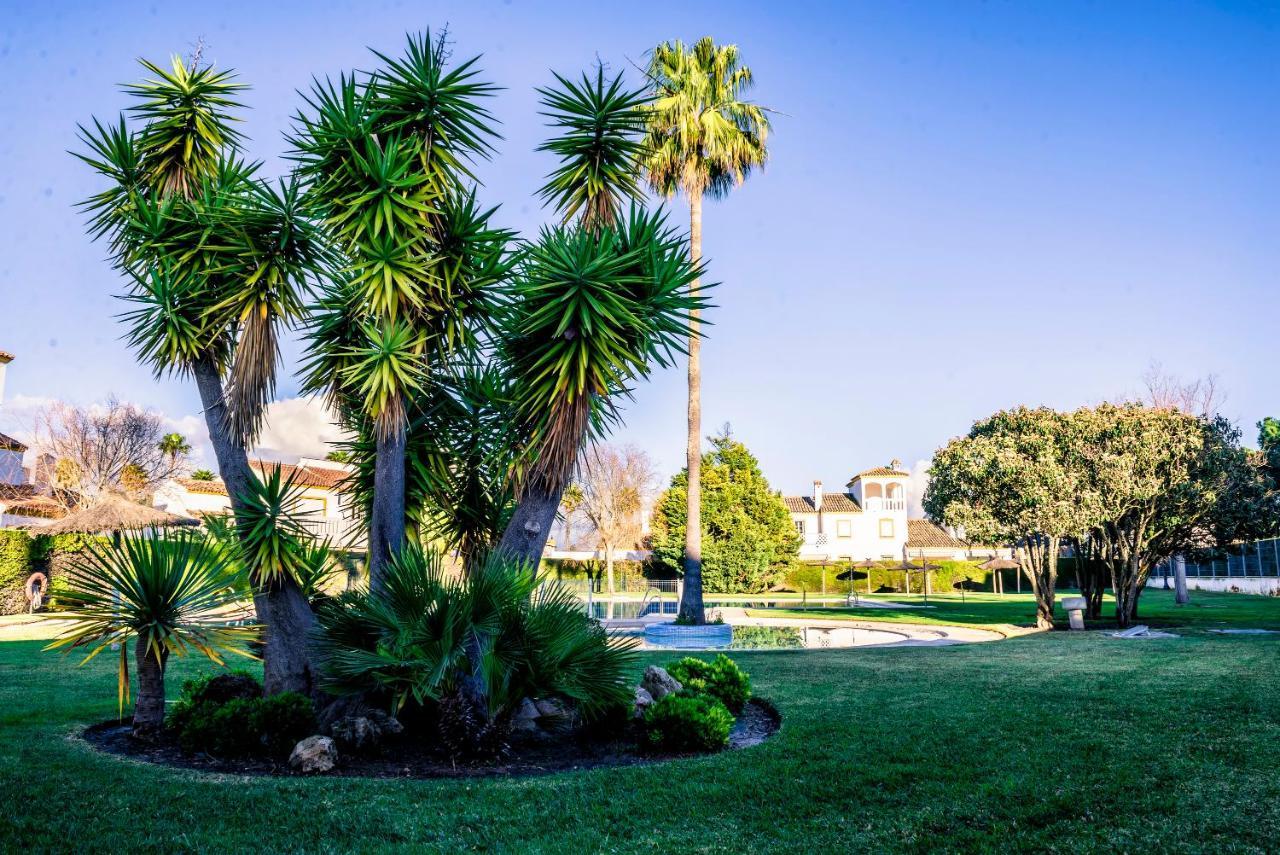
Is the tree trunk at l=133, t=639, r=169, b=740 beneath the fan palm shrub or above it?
beneath

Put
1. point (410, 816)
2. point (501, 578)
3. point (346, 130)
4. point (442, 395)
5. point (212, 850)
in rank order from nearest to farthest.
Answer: point (212, 850) → point (410, 816) → point (501, 578) → point (346, 130) → point (442, 395)

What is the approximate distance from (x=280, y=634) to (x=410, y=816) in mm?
3308

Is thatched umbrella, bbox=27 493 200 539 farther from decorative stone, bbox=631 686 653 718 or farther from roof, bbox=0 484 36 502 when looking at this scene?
decorative stone, bbox=631 686 653 718

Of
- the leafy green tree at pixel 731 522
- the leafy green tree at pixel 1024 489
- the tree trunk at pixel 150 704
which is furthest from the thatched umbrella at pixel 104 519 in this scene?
the leafy green tree at pixel 731 522

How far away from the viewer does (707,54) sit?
70.3 feet

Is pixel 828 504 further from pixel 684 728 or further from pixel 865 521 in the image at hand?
pixel 684 728

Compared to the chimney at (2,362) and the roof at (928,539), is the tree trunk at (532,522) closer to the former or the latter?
the chimney at (2,362)

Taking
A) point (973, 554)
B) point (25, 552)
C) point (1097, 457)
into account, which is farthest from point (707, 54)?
point (973, 554)

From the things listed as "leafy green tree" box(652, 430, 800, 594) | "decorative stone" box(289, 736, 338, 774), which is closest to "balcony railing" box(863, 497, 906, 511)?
"leafy green tree" box(652, 430, 800, 594)

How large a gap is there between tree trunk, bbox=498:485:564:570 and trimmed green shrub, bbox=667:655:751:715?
2.63m

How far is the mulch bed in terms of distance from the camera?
6805 millimetres

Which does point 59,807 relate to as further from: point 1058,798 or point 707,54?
point 707,54

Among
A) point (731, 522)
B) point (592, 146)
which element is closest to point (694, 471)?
point (592, 146)

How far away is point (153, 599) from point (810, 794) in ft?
18.3
